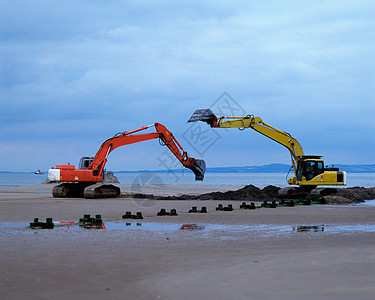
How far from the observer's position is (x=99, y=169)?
33.8 m

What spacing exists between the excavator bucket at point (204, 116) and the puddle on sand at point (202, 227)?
16699mm

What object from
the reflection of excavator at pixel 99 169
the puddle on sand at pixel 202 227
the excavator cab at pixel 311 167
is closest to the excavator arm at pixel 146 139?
the reflection of excavator at pixel 99 169

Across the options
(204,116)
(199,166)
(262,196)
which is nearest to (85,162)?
(199,166)

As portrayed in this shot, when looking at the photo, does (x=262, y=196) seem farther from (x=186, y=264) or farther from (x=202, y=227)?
(x=186, y=264)

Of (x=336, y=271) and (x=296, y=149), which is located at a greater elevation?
(x=296, y=149)

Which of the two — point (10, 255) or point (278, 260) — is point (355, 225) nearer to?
point (278, 260)

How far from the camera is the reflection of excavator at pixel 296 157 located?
33.1 meters

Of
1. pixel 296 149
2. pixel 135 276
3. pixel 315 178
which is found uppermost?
pixel 296 149

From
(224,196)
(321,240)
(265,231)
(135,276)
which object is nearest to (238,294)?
(135,276)

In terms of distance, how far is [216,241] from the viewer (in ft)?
Result: 38.0

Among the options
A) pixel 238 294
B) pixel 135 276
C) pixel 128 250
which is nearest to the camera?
pixel 238 294

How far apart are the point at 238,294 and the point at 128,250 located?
163 inches

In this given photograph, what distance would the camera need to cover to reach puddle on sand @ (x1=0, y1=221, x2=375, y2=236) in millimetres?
13750

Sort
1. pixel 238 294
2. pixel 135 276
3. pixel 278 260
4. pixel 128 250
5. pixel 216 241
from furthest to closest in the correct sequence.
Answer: pixel 216 241 < pixel 128 250 < pixel 278 260 < pixel 135 276 < pixel 238 294
